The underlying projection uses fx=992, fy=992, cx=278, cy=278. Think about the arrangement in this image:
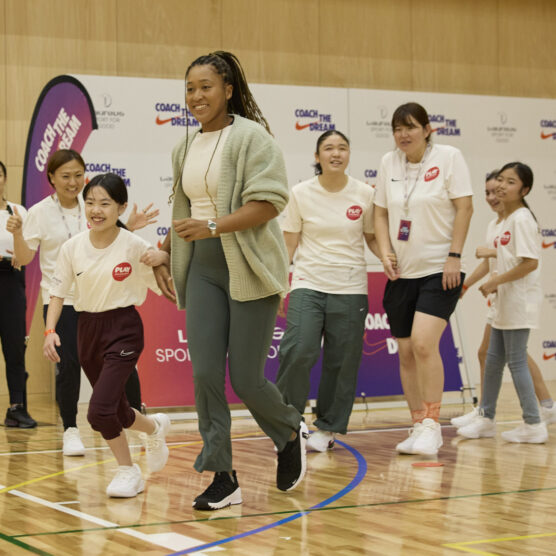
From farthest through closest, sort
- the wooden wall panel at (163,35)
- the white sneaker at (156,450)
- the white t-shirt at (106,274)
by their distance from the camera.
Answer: the wooden wall panel at (163,35)
the white sneaker at (156,450)
the white t-shirt at (106,274)

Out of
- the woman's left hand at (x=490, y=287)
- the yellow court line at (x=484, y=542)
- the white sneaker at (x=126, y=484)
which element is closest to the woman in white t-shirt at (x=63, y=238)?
the white sneaker at (x=126, y=484)

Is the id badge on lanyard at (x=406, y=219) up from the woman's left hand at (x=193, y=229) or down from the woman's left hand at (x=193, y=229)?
up

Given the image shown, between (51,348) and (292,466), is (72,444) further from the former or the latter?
(292,466)

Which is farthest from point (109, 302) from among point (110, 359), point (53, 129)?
point (53, 129)

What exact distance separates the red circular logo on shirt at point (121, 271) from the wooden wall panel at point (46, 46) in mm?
5112

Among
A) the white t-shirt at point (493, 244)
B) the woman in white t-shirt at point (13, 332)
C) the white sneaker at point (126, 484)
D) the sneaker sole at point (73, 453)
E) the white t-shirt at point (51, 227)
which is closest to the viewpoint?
the white sneaker at point (126, 484)

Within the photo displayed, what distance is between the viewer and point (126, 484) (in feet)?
13.9

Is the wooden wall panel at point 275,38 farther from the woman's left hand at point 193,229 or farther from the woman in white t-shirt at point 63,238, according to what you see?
the woman's left hand at point 193,229

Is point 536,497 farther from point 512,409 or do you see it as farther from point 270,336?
point 512,409

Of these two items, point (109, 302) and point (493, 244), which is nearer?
point (109, 302)

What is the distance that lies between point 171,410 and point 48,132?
3.09 meters

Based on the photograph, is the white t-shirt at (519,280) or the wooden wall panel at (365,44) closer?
the white t-shirt at (519,280)

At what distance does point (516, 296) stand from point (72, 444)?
270cm

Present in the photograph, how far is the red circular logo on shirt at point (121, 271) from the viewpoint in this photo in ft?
14.7
